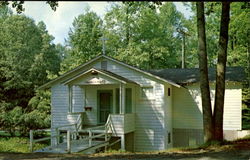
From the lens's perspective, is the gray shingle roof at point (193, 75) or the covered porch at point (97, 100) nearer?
the covered porch at point (97, 100)

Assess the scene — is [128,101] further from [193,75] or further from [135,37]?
[135,37]

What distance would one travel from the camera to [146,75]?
18.2m

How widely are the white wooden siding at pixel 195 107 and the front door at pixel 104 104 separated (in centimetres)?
416

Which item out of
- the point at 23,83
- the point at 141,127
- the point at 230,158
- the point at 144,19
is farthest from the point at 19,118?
the point at 230,158

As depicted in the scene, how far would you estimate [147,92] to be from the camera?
1830 centimetres

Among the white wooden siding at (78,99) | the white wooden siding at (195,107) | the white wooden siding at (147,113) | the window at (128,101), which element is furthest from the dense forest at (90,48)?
the window at (128,101)

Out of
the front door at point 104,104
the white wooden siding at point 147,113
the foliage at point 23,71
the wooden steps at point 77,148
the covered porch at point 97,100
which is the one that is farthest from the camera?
the foliage at point 23,71

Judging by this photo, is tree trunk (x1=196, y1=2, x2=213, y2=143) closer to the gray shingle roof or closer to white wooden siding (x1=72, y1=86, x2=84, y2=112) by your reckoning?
the gray shingle roof

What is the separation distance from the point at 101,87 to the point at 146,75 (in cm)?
304

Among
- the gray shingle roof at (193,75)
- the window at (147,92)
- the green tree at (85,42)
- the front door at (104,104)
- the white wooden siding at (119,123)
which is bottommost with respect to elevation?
the white wooden siding at (119,123)

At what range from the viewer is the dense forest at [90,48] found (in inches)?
1084

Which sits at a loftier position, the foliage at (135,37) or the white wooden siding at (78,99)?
the foliage at (135,37)

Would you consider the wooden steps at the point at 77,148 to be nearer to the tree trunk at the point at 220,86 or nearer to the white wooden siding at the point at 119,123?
the white wooden siding at the point at 119,123

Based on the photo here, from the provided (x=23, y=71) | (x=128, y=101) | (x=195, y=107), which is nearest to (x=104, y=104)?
(x=128, y=101)
